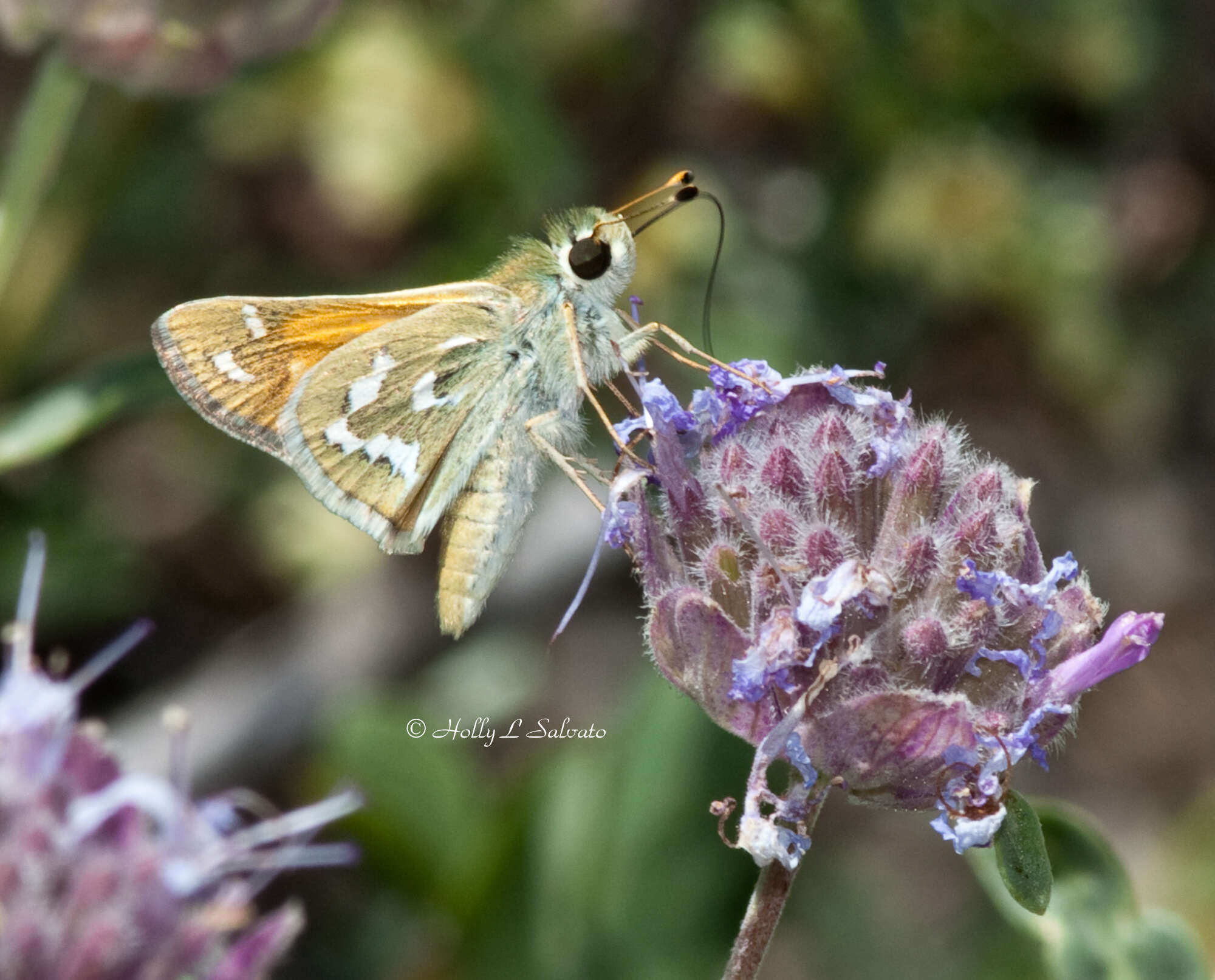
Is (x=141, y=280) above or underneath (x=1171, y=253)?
above

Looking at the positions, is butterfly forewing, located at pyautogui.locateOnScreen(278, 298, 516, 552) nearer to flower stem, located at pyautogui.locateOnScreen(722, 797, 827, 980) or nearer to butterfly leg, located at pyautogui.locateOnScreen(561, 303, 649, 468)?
butterfly leg, located at pyautogui.locateOnScreen(561, 303, 649, 468)

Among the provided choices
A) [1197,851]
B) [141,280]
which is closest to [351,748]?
[141,280]

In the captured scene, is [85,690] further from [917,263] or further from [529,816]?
[917,263]

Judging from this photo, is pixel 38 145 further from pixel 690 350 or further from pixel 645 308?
pixel 645 308

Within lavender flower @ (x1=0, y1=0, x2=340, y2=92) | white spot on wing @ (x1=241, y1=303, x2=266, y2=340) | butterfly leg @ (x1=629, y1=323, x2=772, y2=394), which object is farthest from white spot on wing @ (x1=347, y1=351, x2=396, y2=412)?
lavender flower @ (x1=0, y1=0, x2=340, y2=92)

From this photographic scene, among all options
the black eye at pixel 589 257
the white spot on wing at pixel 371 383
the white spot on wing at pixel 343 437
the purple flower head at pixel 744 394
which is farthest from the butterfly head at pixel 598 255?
the purple flower head at pixel 744 394

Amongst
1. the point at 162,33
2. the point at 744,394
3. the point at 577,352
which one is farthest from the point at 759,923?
the point at 162,33
